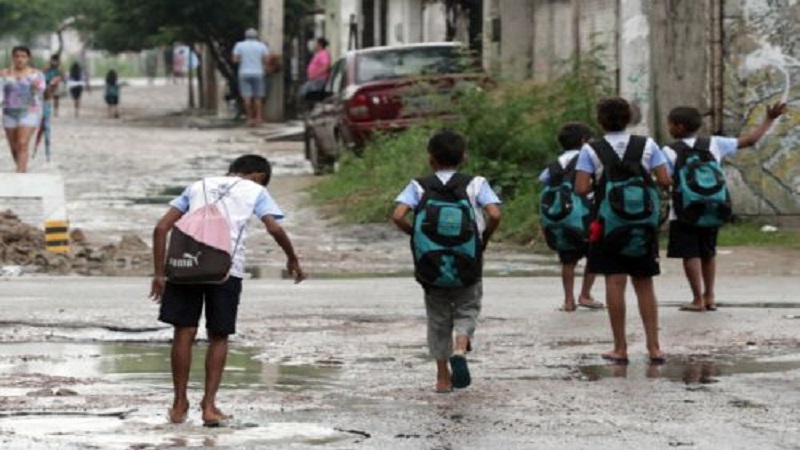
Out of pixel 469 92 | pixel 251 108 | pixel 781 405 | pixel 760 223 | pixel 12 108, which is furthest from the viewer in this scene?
pixel 251 108

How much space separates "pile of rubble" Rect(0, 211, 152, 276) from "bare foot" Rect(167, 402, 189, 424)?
8.51 m

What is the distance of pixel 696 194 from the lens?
580 inches

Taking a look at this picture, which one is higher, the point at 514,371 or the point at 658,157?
the point at 658,157

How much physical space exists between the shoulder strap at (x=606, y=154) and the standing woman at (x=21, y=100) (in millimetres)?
14267

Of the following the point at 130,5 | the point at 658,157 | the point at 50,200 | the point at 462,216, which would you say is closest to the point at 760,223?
the point at 50,200

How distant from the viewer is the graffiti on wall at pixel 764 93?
2075 cm

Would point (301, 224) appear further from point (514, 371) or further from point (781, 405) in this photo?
point (781, 405)

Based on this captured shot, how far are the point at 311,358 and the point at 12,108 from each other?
14.0m

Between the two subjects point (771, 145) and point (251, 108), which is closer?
point (771, 145)

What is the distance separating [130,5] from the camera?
5059 cm

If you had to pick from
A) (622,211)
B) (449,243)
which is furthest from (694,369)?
(449,243)

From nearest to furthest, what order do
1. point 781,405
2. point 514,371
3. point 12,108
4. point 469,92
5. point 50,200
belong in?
1. point 781,405
2. point 514,371
3. point 50,200
4. point 469,92
5. point 12,108

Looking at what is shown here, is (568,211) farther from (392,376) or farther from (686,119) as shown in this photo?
(392,376)

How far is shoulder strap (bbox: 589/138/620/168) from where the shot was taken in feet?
39.9
